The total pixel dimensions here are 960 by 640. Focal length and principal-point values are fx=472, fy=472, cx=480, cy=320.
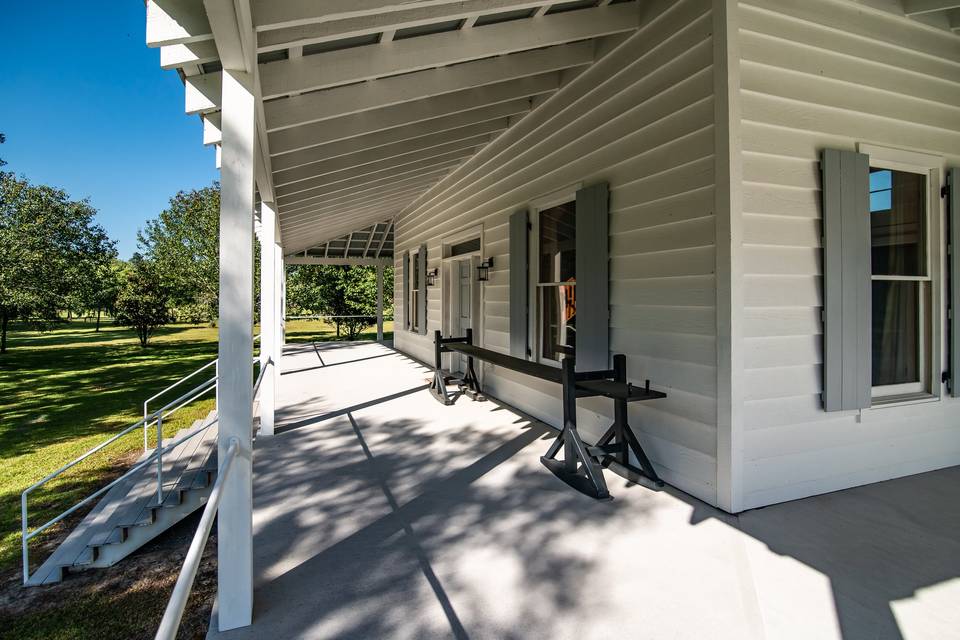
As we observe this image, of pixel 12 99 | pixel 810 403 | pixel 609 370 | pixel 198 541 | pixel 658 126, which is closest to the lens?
pixel 198 541

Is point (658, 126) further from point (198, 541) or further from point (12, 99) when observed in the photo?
point (12, 99)

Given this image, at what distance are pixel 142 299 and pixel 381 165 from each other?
1484cm

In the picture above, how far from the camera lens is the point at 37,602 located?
2.66m

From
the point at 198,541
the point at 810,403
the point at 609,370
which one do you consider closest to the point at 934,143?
the point at 810,403

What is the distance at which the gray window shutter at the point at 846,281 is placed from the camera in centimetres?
284

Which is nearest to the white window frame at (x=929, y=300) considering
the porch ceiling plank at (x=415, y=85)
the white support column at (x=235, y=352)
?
the porch ceiling plank at (x=415, y=85)

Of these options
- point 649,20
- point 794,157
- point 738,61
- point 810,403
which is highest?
point 649,20

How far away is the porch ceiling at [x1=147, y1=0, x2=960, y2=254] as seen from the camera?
1.97m

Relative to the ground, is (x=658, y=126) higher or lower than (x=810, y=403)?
higher

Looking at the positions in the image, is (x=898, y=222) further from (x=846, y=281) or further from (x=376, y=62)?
(x=376, y=62)

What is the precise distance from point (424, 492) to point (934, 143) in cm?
422

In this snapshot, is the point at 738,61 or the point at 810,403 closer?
the point at 738,61

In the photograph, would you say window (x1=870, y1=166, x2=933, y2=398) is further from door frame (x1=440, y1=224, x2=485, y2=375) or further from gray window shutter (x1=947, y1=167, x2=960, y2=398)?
door frame (x1=440, y1=224, x2=485, y2=375)

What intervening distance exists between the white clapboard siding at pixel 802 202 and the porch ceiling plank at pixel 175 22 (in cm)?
268
